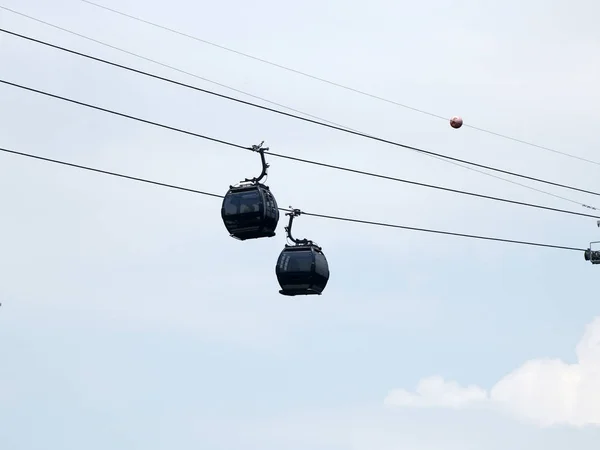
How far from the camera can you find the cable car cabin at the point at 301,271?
3975 cm

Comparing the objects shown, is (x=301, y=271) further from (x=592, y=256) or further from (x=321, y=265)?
(x=592, y=256)

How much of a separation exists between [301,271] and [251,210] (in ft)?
8.82

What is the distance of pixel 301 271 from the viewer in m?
39.8

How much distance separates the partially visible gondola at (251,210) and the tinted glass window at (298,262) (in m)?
1.27

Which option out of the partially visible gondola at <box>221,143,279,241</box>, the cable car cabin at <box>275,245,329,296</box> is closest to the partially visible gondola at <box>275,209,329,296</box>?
the cable car cabin at <box>275,245,329,296</box>

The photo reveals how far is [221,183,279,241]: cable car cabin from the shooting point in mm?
38031

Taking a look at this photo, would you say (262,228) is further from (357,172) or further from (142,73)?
(142,73)

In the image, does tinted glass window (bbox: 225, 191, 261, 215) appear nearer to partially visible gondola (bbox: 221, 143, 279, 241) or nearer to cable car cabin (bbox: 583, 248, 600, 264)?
partially visible gondola (bbox: 221, 143, 279, 241)

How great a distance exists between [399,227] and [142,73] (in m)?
8.65

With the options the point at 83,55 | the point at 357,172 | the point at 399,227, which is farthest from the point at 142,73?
the point at 399,227

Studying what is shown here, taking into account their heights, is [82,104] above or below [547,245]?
below

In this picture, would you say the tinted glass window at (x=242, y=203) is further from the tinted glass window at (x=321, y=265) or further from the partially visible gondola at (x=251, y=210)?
the tinted glass window at (x=321, y=265)

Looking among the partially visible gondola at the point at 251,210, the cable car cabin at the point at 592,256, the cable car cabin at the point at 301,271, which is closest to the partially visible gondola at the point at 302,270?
the cable car cabin at the point at 301,271

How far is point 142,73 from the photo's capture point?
105 ft
